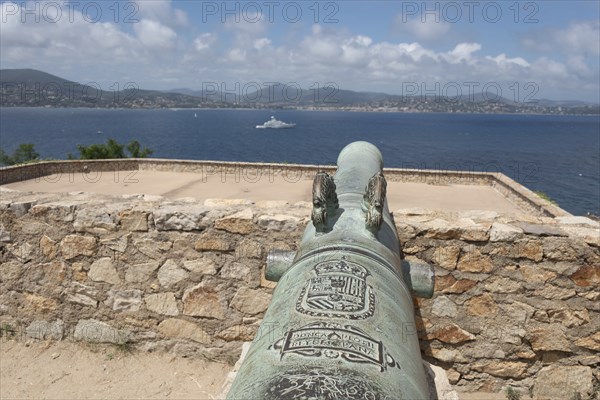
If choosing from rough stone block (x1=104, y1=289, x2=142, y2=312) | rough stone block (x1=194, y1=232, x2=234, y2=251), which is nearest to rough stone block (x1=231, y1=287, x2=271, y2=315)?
rough stone block (x1=194, y1=232, x2=234, y2=251)

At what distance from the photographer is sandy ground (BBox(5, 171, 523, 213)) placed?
45.2 feet

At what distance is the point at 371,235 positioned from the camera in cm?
227

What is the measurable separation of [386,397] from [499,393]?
3.40 m

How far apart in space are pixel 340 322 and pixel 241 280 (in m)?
2.67

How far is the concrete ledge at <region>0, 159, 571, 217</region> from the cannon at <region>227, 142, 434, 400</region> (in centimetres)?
1223

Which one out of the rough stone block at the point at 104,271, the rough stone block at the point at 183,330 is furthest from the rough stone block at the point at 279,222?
the rough stone block at the point at 104,271

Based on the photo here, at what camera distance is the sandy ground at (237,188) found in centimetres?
1377

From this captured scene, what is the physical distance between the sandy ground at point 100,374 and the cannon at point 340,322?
224 cm

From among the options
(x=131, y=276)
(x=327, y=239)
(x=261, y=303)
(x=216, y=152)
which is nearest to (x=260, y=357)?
(x=327, y=239)

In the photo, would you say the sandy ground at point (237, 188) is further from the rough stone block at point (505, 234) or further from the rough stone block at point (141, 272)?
the rough stone block at point (141, 272)

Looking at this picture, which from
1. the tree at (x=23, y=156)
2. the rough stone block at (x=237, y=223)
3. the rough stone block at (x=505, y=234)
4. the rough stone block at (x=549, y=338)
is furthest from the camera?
the tree at (x=23, y=156)

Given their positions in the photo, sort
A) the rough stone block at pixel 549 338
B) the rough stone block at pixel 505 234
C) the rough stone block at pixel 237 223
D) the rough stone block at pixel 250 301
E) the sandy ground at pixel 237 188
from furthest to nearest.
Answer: the sandy ground at pixel 237 188 < the rough stone block at pixel 250 301 < the rough stone block at pixel 237 223 < the rough stone block at pixel 549 338 < the rough stone block at pixel 505 234

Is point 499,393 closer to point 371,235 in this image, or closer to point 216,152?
point 371,235

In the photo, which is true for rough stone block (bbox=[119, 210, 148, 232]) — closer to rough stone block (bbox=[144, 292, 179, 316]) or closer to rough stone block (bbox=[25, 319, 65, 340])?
rough stone block (bbox=[144, 292, 179, 316])
